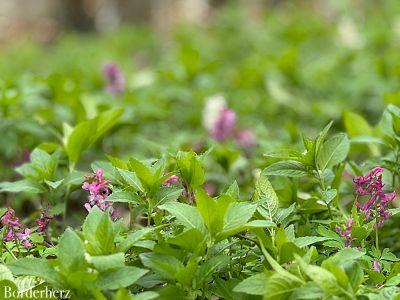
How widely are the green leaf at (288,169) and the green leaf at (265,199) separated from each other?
50mm

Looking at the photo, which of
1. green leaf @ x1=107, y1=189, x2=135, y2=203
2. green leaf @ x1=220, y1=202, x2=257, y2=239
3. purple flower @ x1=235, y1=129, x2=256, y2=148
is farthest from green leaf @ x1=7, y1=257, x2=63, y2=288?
purple flower @ x1=235, y1=129, x2=256, y2=148

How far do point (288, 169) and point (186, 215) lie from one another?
0.43 metres

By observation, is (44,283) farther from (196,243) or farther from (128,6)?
(128,6)

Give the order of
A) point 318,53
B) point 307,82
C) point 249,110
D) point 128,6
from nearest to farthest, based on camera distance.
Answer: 1. point 249,110
2. point 307,82
3. point 318,53
4. point 128,6

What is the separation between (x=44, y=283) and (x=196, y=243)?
0.37 meters

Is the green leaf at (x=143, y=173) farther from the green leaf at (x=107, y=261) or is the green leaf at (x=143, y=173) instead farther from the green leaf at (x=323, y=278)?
the green leaf at (x=323, y=278)

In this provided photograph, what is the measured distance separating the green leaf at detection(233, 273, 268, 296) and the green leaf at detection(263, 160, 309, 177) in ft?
1.41

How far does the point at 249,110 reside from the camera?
435 cm

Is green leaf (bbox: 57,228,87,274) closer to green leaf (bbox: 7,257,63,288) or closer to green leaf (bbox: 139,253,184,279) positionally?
green leaf (bbox: 7,257,63,288)

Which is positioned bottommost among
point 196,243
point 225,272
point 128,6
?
point 128,6

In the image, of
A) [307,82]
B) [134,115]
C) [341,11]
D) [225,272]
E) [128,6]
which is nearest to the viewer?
[225,272]

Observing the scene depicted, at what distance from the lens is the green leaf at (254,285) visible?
1.52 meters

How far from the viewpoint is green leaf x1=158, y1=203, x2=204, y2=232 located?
1605mm

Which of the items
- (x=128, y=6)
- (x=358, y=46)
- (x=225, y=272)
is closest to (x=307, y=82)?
(x=358, y=46)
